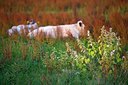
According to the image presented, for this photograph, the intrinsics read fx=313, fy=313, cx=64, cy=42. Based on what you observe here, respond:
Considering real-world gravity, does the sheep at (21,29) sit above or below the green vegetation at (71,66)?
above

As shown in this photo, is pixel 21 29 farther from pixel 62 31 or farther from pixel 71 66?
pixel 71 66

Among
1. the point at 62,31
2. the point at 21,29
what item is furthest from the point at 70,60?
the point at 21,29

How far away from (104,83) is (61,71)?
1047mm

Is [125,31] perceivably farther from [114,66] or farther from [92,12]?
[92,12]

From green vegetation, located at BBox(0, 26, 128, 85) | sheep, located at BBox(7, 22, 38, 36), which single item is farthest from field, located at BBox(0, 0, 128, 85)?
sheep, located at BBox(7, 22, 38, 36)

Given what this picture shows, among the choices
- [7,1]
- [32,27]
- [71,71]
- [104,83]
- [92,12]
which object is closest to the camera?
[104,83]

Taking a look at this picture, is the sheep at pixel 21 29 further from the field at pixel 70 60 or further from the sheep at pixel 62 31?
the sheep at pixel 62 31

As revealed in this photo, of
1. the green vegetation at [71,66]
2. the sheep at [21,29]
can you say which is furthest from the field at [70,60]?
the sheep at [21,29]

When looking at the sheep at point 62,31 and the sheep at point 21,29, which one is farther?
the sheep at point 21,29

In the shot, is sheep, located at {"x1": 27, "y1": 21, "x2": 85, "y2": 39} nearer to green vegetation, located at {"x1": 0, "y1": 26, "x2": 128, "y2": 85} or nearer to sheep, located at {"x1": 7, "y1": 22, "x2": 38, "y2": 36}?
sheep, located at {"x1": 7, "y1": 22, "x2": 38, "y2": 36}

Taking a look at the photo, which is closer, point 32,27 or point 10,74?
point 10,74

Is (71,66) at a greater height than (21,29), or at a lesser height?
lesser

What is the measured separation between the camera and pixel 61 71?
19.8 feet

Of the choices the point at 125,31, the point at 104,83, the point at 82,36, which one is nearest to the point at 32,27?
the point at 82,36
